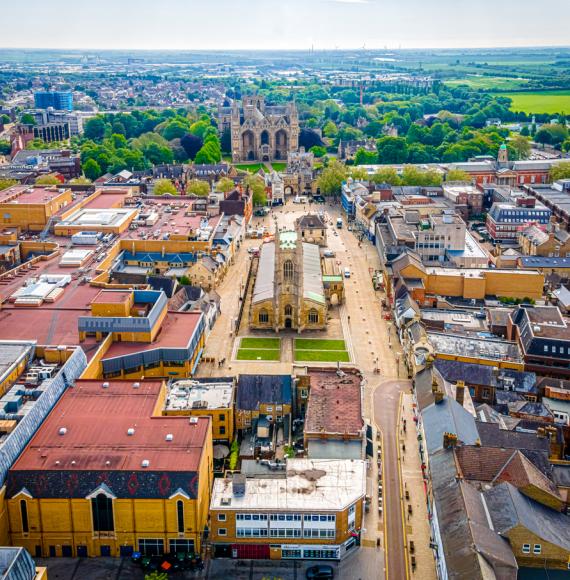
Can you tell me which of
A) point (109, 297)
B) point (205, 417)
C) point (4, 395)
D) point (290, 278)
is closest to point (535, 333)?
point (290, 278)

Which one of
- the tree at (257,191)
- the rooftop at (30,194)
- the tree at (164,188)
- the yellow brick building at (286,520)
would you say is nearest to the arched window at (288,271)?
the yellow brick building at (286,520)

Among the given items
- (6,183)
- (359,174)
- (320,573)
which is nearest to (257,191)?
(359,174)

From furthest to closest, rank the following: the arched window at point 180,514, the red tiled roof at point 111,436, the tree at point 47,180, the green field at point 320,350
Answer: the tree at point 47,180 < the green field at point 320,350 < the red tiled roof at point 111,436 < the arched window at point 180,514

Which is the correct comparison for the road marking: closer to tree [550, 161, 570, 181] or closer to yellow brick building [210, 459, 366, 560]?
yellow brick building [210, 459, 366, 560]

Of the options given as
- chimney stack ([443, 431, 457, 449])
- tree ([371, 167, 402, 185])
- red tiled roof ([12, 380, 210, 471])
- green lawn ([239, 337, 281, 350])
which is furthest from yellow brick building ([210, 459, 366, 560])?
tree ([371, 167, 402, 185])

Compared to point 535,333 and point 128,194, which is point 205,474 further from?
point 128,194

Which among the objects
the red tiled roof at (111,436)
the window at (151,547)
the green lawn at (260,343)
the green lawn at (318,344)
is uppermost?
the red tiled roof at (111,436)

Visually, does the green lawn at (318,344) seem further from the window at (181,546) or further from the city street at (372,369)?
the window at (181,546)

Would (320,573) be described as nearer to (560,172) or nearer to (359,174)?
(359,174)
